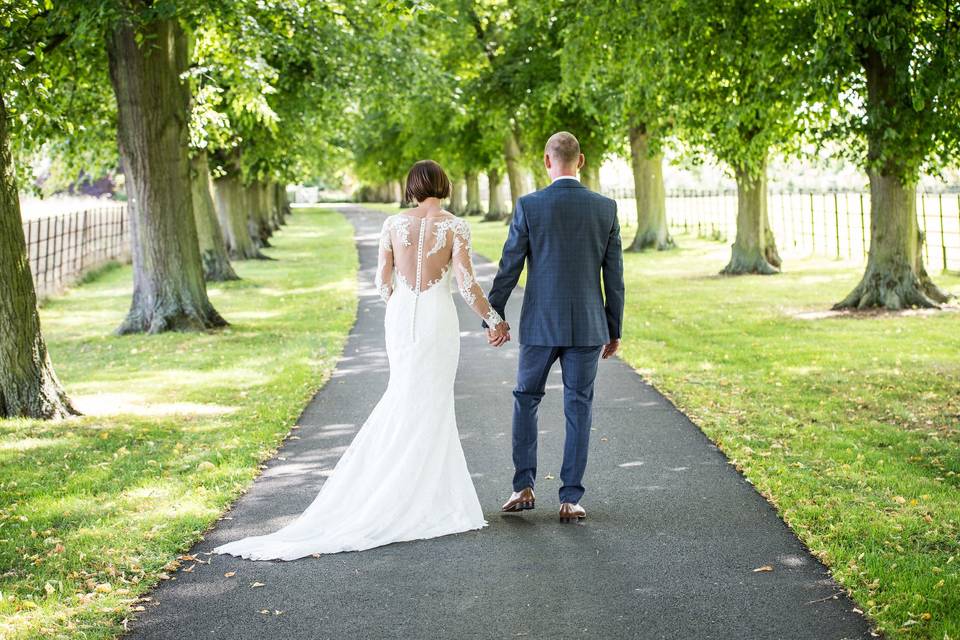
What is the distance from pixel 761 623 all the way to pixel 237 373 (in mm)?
8910

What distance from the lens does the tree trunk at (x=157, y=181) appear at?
51.1 feet

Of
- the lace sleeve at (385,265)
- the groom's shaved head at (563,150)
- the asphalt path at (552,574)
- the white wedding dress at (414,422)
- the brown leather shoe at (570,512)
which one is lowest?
the asphalt path at (552,574)

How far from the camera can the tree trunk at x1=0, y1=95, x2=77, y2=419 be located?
9680mm

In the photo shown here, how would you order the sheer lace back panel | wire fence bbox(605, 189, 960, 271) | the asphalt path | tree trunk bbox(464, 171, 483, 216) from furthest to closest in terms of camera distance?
tree trunk bbox(464, 171, 483, 216), wire fence bbox(605, 189, 960, 271), the sheer lace back panel, the asphalt path

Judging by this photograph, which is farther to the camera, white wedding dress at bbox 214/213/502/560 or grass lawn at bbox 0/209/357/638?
white wedding dress at bbox 214/213/502/560

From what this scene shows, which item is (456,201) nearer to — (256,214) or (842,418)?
(256,214)

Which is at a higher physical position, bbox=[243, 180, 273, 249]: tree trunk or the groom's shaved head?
bbox=[243, 180, 273, 249]: tree trunk

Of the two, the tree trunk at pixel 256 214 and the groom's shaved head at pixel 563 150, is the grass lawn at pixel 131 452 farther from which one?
the tree trunk at pixel 256 214

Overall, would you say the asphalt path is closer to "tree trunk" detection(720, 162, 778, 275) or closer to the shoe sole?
the shoe sole

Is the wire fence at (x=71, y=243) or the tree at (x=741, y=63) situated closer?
the tree at (x=741, y=63)

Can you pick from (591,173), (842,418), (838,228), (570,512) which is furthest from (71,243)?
(570,512)

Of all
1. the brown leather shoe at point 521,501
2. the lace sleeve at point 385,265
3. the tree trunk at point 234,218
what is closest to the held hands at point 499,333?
the lace sleeve at point 385,265

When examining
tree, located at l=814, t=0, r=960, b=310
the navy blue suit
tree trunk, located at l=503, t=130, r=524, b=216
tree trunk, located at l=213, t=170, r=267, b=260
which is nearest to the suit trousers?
the navy blue suit

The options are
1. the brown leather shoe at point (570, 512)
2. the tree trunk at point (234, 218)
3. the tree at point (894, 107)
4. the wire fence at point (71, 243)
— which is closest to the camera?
the brown leather shoe at point (570, 512)
